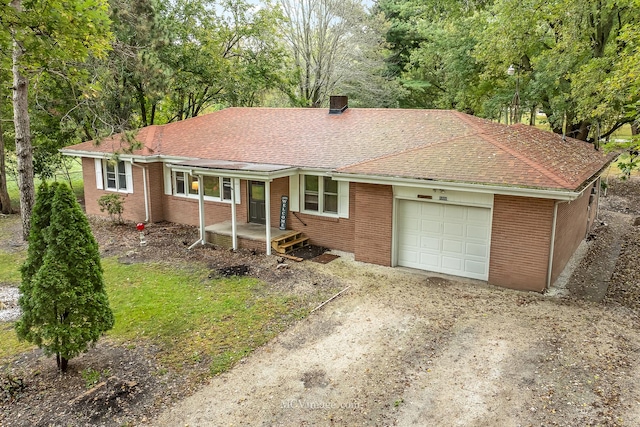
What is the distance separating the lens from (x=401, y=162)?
40.0ft

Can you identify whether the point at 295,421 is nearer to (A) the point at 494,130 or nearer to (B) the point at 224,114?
(A) the point at 494,130

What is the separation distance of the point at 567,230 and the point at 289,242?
792 centimetres

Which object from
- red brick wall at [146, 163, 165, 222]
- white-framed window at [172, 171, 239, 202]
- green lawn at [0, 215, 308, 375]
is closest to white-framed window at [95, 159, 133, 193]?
red brick wall at [146, 163, 165, 222]

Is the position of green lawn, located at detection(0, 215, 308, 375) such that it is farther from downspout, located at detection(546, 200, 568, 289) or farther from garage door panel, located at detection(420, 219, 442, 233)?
downspout, located at detection(546, 200, 568, 289)

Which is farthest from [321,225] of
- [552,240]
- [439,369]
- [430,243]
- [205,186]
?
[439,369]

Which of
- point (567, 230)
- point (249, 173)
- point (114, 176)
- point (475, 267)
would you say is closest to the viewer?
point (475, 267)

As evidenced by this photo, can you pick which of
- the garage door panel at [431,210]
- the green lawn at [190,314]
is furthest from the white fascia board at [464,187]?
the green lawn at [190,314]

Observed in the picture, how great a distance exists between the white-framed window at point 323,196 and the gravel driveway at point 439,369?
424cm

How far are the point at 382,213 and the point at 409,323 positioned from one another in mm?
4044

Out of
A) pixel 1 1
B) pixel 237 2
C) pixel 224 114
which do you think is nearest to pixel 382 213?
pixel 1 1

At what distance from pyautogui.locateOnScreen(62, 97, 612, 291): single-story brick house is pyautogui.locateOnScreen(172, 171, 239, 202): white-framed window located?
0.04 m

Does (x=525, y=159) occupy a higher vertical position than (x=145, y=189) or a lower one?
higher

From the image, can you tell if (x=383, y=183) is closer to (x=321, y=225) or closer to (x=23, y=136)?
(x=321, y=225)

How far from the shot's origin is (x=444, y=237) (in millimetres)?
11773
